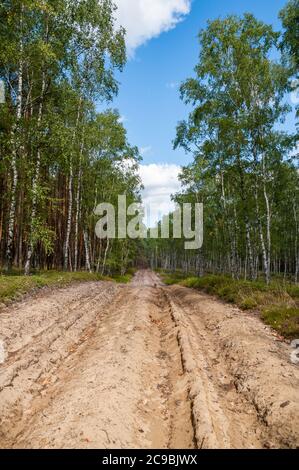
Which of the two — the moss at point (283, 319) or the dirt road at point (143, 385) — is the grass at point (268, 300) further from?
the dirt road at point (143, 385)

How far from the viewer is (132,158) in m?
37.4

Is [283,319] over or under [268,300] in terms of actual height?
under

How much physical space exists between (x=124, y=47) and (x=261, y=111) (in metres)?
12.0

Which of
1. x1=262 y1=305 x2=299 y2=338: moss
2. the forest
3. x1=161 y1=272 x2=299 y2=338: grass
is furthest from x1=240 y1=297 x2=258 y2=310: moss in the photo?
the forest

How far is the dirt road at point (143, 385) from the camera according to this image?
4125 millimetres

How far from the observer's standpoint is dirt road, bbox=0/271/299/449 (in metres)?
4.12

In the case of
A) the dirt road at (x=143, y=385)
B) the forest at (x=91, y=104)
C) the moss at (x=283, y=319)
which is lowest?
the dirt road at (x=143, y=385)

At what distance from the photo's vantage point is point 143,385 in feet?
18.3

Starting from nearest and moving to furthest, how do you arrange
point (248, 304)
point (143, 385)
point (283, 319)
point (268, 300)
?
1. point (143, 385)
2. point (283, 319)
3. point (248, 304)
4. point (268, 300)

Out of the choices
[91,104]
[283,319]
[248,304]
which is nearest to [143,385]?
[283,319]

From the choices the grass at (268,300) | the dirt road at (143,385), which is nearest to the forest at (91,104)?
the grass at (268,300)

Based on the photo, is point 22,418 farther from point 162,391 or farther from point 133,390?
point 162,391

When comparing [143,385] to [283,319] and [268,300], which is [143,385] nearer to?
[283,319]
